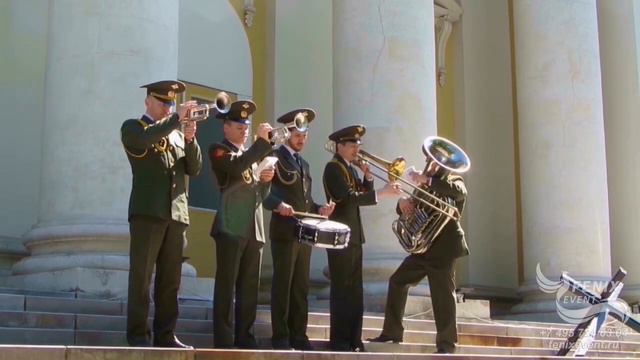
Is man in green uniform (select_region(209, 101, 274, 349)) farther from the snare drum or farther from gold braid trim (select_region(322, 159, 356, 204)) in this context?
gold braid trim (select_region(322, 159, 356, 204))

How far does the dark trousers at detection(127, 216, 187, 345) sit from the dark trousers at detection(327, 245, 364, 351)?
6.51ft

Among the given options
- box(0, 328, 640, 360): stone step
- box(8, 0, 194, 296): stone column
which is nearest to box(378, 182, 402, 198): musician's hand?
box(0, 328, 640, 360): stone step

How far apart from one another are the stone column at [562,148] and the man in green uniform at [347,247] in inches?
273

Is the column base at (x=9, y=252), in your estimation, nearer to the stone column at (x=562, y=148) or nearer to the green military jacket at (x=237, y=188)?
the green military jacket at (x=237, y=188)

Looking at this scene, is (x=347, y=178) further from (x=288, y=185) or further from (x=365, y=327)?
(x=365, y=327)

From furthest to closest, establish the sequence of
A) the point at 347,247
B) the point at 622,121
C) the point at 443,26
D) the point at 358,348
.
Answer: the point at 443,26
the point at 622,121
the point at 347,247
the point at 358,348

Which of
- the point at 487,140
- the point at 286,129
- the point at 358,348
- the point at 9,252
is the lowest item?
the point at 358,348

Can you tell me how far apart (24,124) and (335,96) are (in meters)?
4.07

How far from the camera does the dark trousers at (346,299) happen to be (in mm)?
9883

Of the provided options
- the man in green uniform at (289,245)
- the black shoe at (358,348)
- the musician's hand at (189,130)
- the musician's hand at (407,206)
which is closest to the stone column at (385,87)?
the musician's hand at (407,206)

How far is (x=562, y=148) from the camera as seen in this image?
1666 cm

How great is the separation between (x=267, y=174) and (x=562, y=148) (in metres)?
8.63

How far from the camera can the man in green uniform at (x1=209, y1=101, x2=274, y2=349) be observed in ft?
29.0

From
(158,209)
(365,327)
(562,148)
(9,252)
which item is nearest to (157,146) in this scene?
(158,209)
